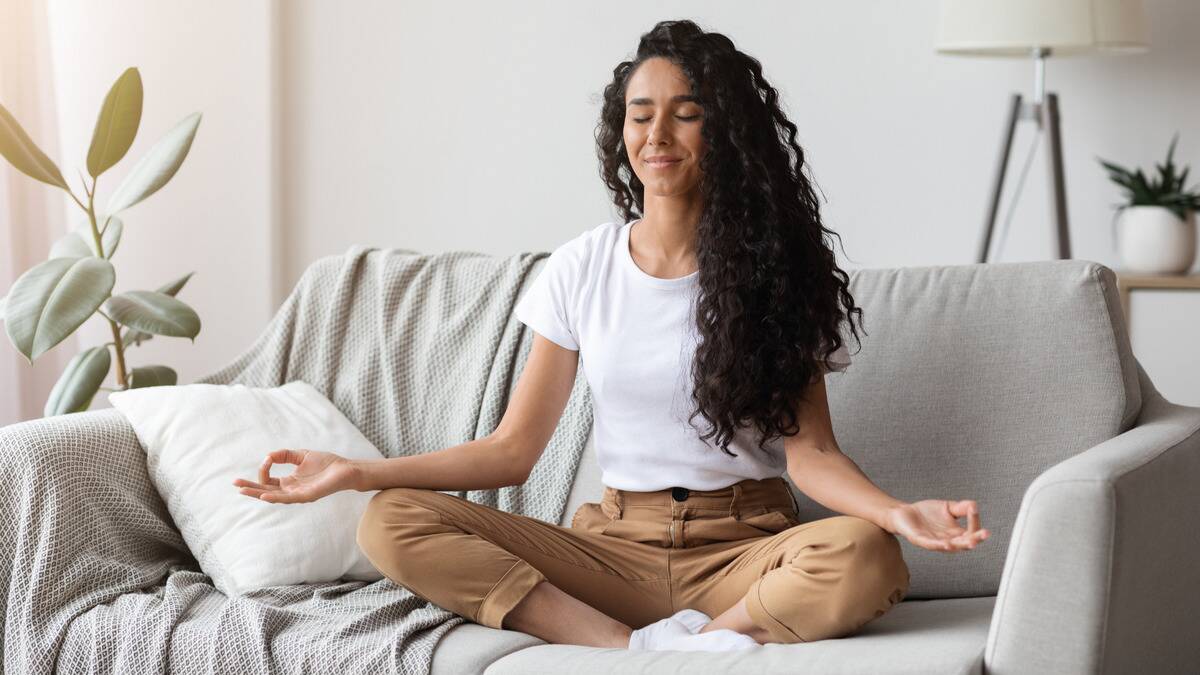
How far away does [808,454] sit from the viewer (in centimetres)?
175

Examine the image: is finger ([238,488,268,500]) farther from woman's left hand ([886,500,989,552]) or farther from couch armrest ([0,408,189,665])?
woman's left hand ([886,500,989,552])

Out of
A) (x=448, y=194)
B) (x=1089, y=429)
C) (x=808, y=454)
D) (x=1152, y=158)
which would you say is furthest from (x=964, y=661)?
(x=448, y=194)

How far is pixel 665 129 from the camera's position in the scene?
180 cm

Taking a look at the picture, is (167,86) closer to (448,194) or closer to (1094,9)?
(448,194)

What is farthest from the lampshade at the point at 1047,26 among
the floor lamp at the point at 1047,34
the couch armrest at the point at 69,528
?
the couch armrest at the point at 69,528

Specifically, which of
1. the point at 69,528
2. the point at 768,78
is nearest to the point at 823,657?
the point at 69,528

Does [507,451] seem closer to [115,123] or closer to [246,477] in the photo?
[246,477]

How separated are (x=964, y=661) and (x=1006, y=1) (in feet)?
6.30

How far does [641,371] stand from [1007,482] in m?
0.54

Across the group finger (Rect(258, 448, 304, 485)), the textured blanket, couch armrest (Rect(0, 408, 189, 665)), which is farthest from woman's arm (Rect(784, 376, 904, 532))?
couch armrest (Rect(0, 408, 189, 665))

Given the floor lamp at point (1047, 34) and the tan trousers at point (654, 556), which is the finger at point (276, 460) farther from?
the floor lamp at point (1047, 34)

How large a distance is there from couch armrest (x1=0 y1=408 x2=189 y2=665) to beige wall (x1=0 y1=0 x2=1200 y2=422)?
131cm

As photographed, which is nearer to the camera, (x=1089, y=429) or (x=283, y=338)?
(x=1089, y=429)

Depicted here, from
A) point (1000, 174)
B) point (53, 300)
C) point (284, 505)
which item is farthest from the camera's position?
point (1000, 174)
